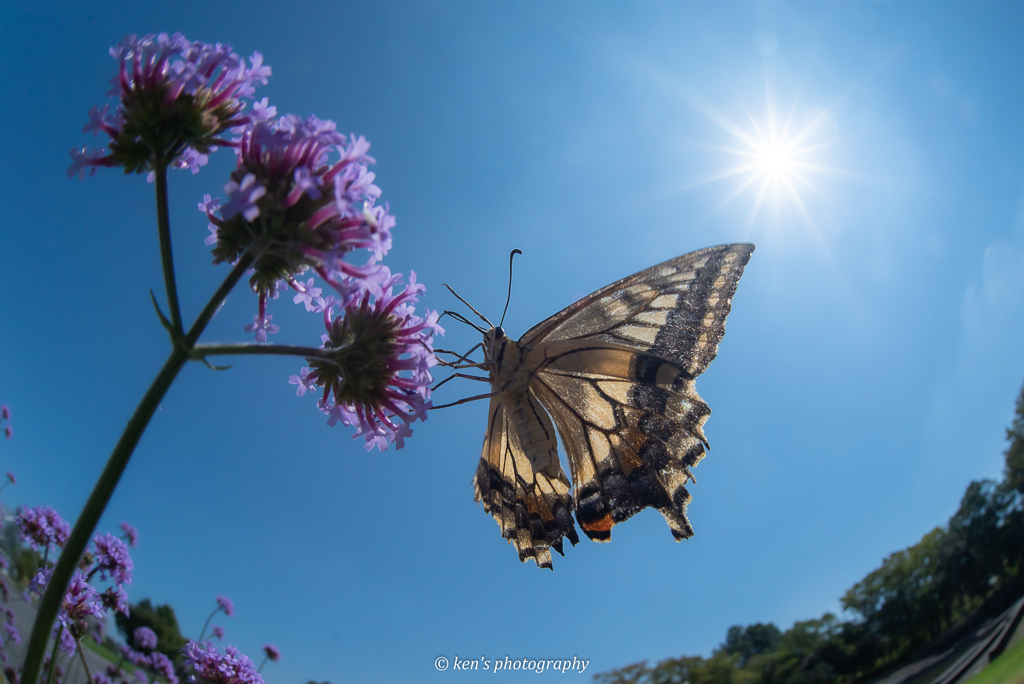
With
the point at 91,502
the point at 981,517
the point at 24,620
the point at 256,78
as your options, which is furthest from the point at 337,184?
the point at 981,517

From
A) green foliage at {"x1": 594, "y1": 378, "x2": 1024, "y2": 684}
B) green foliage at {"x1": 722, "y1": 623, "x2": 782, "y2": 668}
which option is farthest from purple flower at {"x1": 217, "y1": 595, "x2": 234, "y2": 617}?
green foliage at {"x1": 722, "y1": 623, "x2": 782, "y2": 668}

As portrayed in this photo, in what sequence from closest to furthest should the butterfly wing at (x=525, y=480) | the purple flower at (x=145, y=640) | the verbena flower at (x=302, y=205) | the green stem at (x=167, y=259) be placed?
the green stem at (x=167, y=259)
the verbena flower at (x=302, y=205)
the butterfly wing at (x=525, y=480)
the purple flower at (x=145, y=640)

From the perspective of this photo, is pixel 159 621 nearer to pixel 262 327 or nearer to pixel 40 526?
pixel 40 526

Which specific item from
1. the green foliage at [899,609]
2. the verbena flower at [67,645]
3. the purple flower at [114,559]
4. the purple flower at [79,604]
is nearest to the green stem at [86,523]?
the purple flower at [79,604]

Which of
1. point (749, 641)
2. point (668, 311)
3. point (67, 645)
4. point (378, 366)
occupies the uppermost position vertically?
point (668, 311)

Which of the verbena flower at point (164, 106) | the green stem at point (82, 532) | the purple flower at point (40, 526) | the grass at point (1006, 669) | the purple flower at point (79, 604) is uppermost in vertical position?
the purple flower at point (40, 526)

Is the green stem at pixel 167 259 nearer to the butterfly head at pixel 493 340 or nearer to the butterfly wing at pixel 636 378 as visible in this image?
the butterfly head at pixel 493 340

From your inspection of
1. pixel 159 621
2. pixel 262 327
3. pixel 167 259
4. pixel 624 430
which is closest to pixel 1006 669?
pixel 624 430

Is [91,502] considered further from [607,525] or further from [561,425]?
[561,425]
